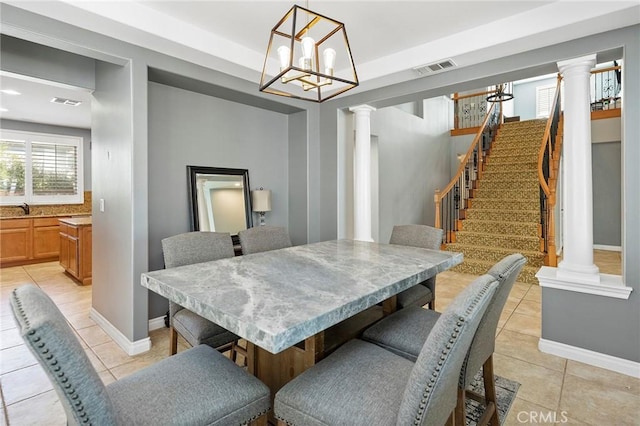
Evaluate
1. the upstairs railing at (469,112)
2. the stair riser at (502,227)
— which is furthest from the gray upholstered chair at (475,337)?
the upstairs railing at (469,112)

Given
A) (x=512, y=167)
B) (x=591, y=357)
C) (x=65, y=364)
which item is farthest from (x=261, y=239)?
(x=512, y=167)

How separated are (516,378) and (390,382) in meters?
1.68

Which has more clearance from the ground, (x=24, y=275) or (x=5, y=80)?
(x=5, y=80)

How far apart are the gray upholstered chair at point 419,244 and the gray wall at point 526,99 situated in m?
9.04

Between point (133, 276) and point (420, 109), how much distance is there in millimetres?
6503

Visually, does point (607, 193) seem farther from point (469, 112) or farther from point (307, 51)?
point (307, 51)

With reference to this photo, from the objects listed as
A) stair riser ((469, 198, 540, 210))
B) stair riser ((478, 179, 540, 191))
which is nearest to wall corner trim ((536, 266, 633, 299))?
stair riser ((469, 198, 540, 210))

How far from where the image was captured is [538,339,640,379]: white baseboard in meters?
2.42

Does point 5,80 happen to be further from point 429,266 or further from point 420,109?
point 420,109

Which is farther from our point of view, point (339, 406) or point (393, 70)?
point (393, 70)

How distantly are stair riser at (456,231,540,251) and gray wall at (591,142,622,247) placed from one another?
121 inches

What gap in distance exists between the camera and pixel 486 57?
299cm

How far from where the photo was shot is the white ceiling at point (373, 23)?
2.36 metres

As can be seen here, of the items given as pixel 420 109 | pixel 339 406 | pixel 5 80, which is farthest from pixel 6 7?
pixel 420 109
